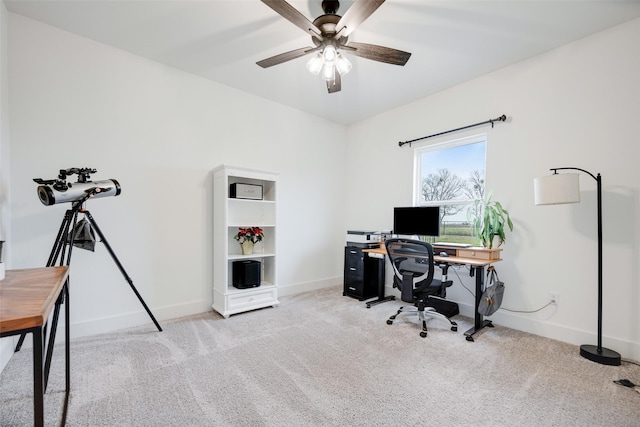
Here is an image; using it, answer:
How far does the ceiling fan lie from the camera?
1.75 meters

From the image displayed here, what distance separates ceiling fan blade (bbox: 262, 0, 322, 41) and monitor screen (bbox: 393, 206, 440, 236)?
88.9 inches

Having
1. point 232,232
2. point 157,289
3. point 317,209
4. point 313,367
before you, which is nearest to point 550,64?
point 317,209

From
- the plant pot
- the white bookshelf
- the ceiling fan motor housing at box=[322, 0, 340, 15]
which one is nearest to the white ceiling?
the ceiling fan motor housing at box=[322, 0, 340, 15]

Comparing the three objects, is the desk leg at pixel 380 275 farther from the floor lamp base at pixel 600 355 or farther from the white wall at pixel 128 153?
the floor lamp base at pixel 600 355

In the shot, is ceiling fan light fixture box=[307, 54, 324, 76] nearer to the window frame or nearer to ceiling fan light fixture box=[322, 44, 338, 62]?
ceiling fan light fixture box=[322, 44, 338, 62]

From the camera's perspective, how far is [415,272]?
9.04 ft

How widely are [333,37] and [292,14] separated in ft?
1.32

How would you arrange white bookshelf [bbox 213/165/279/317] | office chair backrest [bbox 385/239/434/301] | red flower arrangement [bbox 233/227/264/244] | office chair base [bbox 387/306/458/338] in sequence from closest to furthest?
1. office chair backrest [bbox 385/239/434/301]
2. office chair base [bbox 387/306/458/338]
3. white bookshelf [bbox 213/165/279/317]
4. red flower arrangement [bbox 233/227/264/244]

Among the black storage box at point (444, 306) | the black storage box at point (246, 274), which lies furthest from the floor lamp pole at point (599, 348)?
the black storage box at point (246, 274)

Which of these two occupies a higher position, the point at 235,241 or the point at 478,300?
the point at 235,241

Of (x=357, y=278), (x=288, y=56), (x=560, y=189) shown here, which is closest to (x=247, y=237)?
(x=357, y=278)

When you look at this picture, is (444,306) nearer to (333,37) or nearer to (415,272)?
(415,272)

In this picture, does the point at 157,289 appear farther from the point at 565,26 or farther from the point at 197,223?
the point at 565,26

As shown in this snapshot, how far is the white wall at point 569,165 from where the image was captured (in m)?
2.31
